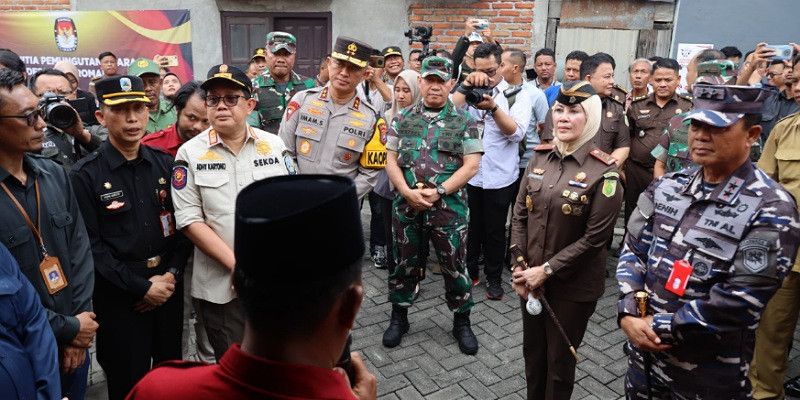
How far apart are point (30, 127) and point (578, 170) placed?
2.72 m

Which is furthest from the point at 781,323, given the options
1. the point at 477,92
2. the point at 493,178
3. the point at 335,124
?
the point at 335,124

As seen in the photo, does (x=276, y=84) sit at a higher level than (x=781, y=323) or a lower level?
higher

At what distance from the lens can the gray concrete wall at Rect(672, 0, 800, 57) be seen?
878 centimetres

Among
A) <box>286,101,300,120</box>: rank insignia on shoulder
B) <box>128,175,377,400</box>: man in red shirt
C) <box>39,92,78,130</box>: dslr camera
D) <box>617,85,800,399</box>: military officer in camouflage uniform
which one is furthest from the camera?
<box>286,101,300,120</box>: rank insignia on shoulder

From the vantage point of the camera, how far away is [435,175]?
162 inches

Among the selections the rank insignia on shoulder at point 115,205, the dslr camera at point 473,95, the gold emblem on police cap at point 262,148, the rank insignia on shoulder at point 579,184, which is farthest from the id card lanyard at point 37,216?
the dslr camera at point 473,95

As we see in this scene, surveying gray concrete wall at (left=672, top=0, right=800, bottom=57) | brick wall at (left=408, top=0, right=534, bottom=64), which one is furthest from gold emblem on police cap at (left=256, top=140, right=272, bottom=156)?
gray concrete wall at (left=672, top=0, right=800, bottom=57)

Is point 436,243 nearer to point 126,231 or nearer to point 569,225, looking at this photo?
point 569,225

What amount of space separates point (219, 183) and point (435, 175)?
1652mm

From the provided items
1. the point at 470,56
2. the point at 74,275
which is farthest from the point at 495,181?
the point at 74,275

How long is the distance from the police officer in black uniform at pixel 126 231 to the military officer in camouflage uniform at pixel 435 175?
67.7 inches

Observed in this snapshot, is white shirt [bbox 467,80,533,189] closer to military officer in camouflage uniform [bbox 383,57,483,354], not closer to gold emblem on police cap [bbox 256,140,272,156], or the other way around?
military officer in camouflage uniform [bbox 383,57,483,354]

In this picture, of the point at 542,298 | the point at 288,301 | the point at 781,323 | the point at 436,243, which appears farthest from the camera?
the point at 436,243

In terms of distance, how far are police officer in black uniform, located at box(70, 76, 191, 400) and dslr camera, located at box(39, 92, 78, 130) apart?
0.19 metres
